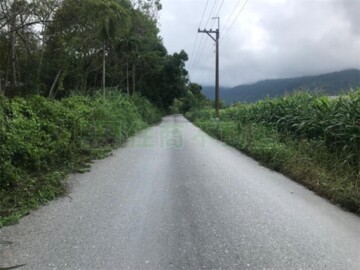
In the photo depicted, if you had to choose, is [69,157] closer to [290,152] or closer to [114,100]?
[290,152]

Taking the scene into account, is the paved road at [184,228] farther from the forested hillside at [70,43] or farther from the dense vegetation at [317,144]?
the forested hillside at [70,43]

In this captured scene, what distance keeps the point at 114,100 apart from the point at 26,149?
38.1 feet

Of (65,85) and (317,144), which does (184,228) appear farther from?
(65,85)

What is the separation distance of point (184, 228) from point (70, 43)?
20.9 metres

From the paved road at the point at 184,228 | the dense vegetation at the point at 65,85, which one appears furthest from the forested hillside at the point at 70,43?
the paved road at the point at 184,228

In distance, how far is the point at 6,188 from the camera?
568cm

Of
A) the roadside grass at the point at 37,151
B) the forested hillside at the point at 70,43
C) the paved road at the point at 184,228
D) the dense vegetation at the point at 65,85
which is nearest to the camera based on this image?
the paved road at the point at 184,228

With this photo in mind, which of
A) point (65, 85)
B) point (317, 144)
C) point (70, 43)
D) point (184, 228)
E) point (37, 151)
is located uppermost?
point (70, 43)

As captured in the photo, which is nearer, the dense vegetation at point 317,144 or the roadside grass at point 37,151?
the roadside grass at point 37,151

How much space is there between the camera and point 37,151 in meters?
6.65

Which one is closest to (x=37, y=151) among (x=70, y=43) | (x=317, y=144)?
(x=317, y=144)

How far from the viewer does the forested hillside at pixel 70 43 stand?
18.6m

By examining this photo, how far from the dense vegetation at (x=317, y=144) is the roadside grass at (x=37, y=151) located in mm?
4739

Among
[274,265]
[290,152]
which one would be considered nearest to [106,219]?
[274,265]
